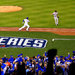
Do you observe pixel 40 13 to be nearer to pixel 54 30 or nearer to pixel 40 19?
pixel 40 19

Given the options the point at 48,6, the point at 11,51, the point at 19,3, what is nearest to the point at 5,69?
the point at 11,51

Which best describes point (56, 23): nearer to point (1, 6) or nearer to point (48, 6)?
point (48, 6)

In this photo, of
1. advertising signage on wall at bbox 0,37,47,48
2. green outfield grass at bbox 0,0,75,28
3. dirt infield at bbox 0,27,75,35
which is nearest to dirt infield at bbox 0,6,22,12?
green outfield grass at bbox 0,0,75,28

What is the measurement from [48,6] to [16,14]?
5.42 meters

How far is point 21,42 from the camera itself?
1727 centimetres

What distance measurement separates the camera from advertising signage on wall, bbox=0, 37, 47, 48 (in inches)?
663

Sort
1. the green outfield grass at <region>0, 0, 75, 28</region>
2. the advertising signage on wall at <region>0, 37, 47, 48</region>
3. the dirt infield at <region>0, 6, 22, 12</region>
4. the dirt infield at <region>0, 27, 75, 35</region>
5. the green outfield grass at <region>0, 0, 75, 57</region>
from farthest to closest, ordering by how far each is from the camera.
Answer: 1. the dirt infield at <region>0, 6, 22, 12</region>
2. the green outfield grass at <region>0, 0, 75, 28</region>
3. the dirt infield at <region>0, 27, 75, 35</region>
4. the advertising signage on wall at <region>0, 37, 47, 48</region>
5. the green outfield grass at <region>0, 0, 75, 57</region>

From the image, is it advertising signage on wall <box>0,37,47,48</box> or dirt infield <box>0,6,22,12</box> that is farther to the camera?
dirt infield <box>0,6,22,12</box>

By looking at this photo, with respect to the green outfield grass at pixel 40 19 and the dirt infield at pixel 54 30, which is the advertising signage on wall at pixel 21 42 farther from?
the dirt infield at pixel 54 30

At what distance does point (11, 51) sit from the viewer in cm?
1614

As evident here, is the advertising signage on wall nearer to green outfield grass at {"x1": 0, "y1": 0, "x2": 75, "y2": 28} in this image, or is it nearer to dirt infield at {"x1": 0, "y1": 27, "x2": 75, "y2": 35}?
dirt infield at {"x1": 0, "y1": 27, "x2": 75, "y2": 35}

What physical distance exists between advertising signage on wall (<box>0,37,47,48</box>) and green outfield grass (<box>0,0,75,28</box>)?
429 cm

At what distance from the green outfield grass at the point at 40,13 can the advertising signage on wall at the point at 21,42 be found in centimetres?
429

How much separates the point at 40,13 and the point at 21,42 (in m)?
9.39
